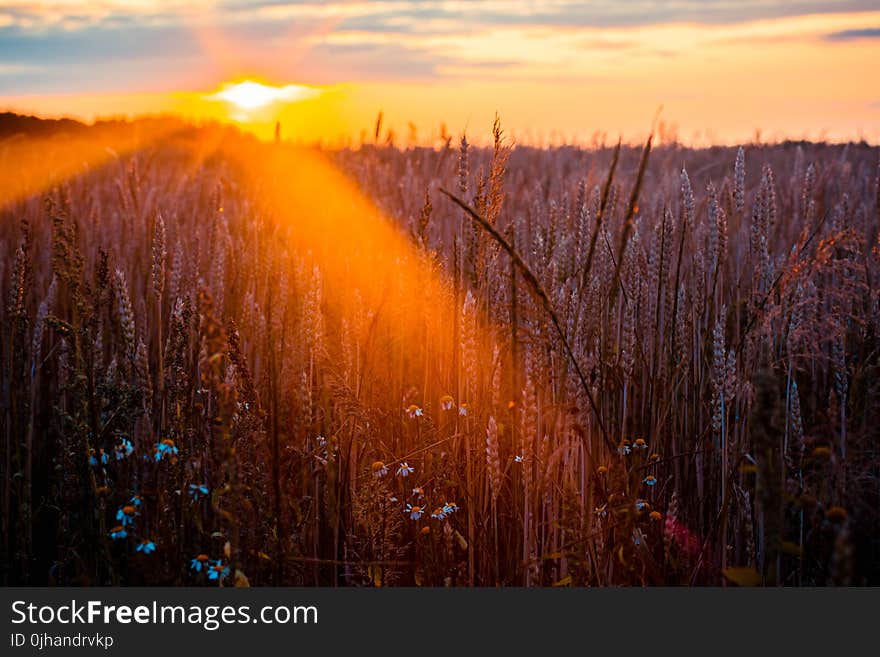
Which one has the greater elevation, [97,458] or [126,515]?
[97,458]

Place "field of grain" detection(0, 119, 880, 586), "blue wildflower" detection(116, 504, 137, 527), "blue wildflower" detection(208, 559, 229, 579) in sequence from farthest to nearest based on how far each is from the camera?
1. "blue wildflower" detection(116, 504, 137, 527)
2. "blue wildflower" detection(208, 559, 229, 579)
3. "field of grain" detection(0, 119, 880, 586)

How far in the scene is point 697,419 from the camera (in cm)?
271

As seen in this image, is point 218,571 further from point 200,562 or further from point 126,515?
point 126,515

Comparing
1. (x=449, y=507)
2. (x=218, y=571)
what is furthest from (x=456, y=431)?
(x=218, y=571)

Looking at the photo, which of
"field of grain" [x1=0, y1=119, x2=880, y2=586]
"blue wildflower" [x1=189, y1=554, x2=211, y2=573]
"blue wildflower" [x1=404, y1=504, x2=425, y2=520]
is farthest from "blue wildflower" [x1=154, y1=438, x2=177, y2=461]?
"blue wildflower" [x1=404, y1=504, x2=425, y2=520]

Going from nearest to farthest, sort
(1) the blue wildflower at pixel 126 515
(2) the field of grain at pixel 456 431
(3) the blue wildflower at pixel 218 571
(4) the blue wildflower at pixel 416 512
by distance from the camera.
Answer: (2) the field of grain at pixel 456 431, (3) the blue wildflower at pixel 218 571, (1) the blue wildflower at pixel 126 515, (4) the blue wildflower at pixel 416 512

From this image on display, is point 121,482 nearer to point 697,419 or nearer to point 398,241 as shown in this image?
point 697,419

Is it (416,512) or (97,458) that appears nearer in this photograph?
(97,458)

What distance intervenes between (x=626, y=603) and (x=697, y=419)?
132cm

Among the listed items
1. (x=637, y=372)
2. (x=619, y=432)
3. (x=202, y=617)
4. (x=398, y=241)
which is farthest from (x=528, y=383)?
(x=398, y=241)

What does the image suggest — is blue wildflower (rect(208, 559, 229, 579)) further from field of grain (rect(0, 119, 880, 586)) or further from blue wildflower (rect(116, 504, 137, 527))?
blue wildflower (rect(116, 504, 137, 527))

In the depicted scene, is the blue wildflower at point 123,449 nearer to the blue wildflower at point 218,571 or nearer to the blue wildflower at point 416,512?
the blue wildflower at point 218,571

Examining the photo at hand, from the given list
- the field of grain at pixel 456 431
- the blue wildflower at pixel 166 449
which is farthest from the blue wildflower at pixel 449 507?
the blue wildflower at pixel 166 449

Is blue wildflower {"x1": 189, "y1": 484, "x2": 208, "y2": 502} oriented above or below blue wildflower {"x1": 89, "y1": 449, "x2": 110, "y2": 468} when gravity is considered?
below
